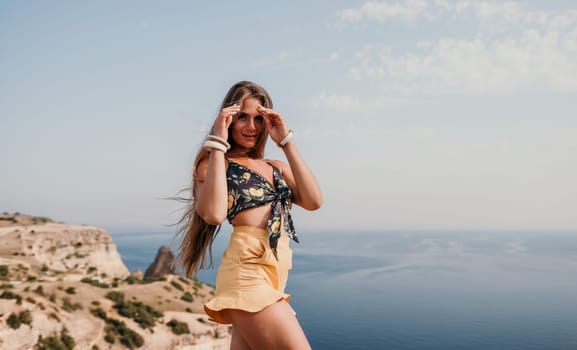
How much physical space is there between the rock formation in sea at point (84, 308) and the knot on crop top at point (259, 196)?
90.2 feet

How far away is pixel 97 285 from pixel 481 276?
12089 cm

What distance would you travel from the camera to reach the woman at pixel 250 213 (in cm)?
271

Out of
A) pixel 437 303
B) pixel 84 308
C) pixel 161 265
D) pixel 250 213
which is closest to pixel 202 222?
pixel 250 213

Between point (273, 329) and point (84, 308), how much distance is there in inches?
1382

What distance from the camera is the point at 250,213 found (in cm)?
296

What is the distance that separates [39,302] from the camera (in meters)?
29.6

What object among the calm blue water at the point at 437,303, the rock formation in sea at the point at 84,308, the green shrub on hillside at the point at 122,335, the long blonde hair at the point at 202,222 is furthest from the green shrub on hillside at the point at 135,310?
the long blonde hair at the point at 202,222

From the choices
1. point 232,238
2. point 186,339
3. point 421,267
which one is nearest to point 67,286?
point 186,339

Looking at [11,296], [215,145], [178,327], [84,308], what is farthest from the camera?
[178,327]

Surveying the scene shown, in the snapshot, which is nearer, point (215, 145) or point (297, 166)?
point (215, 145)

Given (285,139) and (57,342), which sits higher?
(285,139)

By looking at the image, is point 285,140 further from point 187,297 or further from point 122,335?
point 187,297

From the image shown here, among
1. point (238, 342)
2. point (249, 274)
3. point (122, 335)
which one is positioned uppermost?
point (249, 274)

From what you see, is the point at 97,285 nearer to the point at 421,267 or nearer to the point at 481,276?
the point at 481,276
